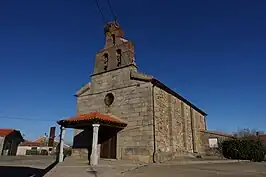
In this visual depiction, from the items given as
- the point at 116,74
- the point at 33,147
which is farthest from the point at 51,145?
the point at 116,74

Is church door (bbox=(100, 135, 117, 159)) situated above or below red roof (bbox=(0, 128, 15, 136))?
below

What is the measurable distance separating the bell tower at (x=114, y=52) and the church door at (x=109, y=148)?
5.44 m

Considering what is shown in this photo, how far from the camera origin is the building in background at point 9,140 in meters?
32.6

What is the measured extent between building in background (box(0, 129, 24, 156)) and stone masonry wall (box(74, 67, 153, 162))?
24.0 meters

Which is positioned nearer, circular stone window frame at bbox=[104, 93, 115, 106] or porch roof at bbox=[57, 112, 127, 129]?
porch roof at bbox=[57, 112, 127, 129]

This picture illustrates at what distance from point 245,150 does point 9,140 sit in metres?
34.9

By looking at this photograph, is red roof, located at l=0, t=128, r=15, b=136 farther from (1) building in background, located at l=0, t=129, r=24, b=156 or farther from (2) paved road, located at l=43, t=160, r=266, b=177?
(2) paved road, located at l=43, t=160, r=266, b=177

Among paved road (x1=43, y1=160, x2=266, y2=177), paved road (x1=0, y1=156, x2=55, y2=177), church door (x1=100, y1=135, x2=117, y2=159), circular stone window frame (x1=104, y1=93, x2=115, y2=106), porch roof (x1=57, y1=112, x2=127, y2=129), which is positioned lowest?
paved road (x1=0, y1=156, x2=55, y2=177)

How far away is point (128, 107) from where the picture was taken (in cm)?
1398

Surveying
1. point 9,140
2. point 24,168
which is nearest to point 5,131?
point 9,140

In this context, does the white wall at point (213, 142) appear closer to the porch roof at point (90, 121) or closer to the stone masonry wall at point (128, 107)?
the stone masonry wall at point (128, 107)

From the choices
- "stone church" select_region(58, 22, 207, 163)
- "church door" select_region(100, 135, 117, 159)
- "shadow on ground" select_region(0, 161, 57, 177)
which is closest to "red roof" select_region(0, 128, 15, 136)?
"stone church" select_region(58, 22, 207, 163)

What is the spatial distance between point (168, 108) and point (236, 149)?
8121 millimetres

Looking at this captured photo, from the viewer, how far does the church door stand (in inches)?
540
